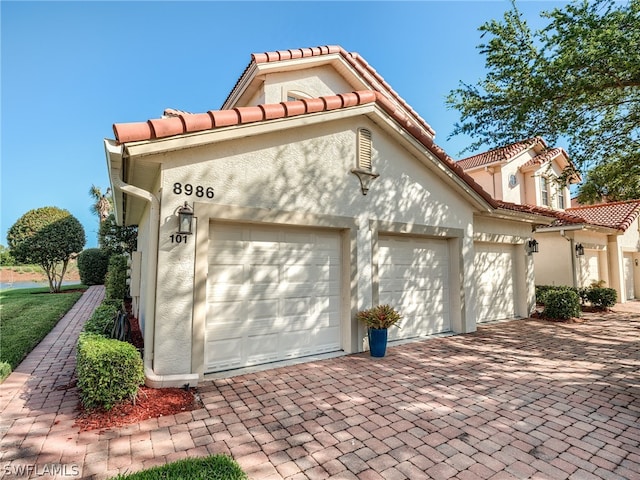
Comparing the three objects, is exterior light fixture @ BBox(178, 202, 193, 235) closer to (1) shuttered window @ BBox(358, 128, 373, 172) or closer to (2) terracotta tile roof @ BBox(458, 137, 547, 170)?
(1) shuttered window @ BBox(358, 128, 373, 172)

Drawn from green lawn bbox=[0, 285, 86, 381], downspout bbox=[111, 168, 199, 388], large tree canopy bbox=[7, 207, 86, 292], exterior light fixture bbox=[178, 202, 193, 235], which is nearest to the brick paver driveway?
downspout bbox=[111, 168, 199, 388]

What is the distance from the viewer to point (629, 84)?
778 cm

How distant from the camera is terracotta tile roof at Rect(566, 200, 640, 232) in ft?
54.2

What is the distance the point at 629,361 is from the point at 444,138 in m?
7.58

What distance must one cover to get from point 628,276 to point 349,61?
66.6 feet

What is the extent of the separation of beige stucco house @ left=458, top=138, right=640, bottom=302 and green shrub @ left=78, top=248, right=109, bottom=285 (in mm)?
24337

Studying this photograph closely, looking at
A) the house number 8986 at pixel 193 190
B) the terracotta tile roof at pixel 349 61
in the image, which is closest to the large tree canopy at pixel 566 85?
the terracotta tile roof at pixel 349 61

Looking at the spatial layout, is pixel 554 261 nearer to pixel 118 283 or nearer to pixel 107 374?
pixel 107 374

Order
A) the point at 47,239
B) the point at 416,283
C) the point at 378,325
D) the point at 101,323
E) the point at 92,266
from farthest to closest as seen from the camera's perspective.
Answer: the point at 92,266
the point at 47,239
the point at 416,283
the point at 378,325
the point at 101,323

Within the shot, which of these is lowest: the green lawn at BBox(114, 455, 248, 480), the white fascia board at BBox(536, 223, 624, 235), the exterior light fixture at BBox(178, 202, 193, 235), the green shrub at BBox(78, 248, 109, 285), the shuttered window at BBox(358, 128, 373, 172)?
the green lawn at BBox(114, 455, 248, 480)

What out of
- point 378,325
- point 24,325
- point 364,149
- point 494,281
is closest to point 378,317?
point 378,325

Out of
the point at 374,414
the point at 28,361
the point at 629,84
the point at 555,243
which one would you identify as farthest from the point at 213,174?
the point at 555,243

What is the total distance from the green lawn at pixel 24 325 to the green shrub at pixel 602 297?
19.5 m

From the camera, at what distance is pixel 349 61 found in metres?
11.2
